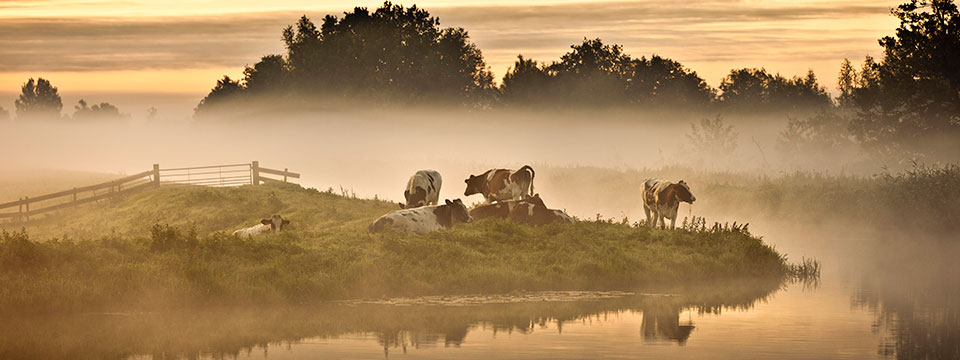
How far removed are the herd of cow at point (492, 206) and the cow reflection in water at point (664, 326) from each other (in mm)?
8488

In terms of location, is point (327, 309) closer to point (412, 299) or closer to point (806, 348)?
point (412, 299)

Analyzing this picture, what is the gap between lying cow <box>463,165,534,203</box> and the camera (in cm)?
3588

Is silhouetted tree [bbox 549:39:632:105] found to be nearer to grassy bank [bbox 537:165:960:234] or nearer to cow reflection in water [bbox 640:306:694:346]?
grassy bank [bbox 537:165:960:234]

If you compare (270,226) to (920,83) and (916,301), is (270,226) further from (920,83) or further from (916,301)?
(920,83)

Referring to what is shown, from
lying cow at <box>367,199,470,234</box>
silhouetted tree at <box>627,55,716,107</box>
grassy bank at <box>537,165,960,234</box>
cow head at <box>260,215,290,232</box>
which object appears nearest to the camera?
lying cow at <box>367,199,470,234</box>

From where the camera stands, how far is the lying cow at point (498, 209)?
32.9 meters

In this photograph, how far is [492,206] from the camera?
3328 cm

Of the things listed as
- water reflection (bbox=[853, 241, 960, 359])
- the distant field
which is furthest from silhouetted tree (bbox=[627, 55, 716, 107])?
water reflection (bbox=[853, 241, 960, 359])

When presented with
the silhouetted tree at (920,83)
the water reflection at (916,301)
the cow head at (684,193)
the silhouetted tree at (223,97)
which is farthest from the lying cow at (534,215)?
the silhouetted tree at (223,97)

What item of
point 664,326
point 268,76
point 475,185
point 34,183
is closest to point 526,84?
point 268,76

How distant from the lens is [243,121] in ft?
382

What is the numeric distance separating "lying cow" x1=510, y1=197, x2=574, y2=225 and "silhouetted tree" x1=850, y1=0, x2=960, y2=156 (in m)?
31.8

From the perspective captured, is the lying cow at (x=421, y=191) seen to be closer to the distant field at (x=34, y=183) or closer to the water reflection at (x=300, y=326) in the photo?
the water reflection at (x=300, y=326)

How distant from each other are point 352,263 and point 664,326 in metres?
7.79
